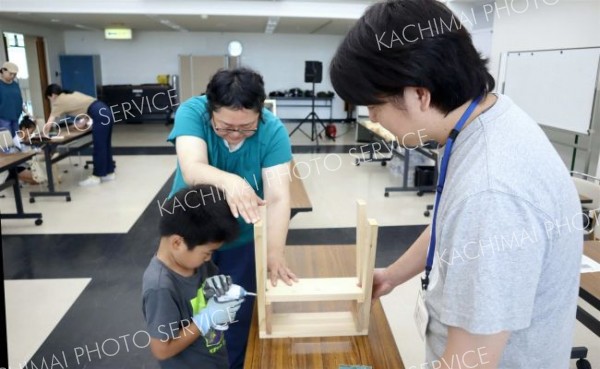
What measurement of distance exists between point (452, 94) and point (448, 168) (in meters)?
0.12

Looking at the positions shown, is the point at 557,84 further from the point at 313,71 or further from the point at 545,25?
the point at 313,71

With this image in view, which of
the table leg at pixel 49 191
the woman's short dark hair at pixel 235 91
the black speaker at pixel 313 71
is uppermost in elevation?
the black speaker at pixel 313 71

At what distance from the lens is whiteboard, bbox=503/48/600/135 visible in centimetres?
349

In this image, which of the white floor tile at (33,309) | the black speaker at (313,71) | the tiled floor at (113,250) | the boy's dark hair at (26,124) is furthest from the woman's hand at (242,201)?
the black speaker at (313,71)

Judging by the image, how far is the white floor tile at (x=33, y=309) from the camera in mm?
2064

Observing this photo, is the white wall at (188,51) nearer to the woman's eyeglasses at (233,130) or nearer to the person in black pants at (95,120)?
the person in black pants at (95,120)

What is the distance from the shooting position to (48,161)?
428 centimetres

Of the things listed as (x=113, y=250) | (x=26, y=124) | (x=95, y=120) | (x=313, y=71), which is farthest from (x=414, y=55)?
(x=313, y=71)

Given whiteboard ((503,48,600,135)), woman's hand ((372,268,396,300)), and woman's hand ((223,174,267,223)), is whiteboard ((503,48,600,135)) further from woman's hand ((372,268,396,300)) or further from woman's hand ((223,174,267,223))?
woman's hand ((223,174,267,223))

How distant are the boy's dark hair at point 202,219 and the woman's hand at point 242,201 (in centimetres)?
5

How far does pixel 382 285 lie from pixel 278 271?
28 cm

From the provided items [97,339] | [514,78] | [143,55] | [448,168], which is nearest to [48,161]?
[97,339]

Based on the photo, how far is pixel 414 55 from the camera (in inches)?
23.5

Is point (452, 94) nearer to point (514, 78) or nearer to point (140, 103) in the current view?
point (514, 78)
